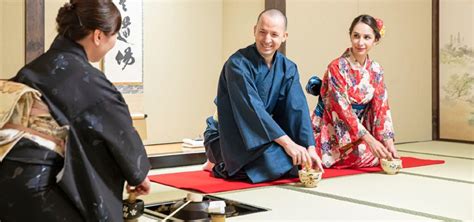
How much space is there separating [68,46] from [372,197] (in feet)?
6.78

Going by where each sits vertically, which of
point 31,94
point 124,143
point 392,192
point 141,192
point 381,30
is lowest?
point 392,192

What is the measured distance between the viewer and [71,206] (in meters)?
2.10

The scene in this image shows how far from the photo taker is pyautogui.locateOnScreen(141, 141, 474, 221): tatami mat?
3.00m

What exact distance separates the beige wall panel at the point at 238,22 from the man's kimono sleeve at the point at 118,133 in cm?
409

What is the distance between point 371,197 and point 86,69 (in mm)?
2010

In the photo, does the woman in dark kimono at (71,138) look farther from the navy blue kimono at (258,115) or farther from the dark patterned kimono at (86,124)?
the navy blue kimono at (258,115)

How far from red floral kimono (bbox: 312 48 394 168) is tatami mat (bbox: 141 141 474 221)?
36cm

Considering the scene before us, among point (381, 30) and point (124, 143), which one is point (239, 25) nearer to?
point (381, 30)

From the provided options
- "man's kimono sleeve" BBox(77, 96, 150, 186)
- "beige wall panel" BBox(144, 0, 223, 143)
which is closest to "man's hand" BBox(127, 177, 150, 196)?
"man's kimono sleeve" BBox(77, 96, 150, 186)

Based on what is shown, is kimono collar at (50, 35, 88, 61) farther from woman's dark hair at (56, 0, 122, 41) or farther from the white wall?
the white wall

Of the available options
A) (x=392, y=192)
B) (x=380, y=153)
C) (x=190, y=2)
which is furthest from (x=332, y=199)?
(x=190, y=2)

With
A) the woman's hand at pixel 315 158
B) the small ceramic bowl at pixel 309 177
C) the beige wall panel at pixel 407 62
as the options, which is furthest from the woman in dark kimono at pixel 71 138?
the beige wall panel at pixel 407 62

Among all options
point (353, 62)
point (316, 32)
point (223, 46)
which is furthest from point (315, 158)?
point (223, 46)

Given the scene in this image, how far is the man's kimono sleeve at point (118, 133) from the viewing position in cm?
210
